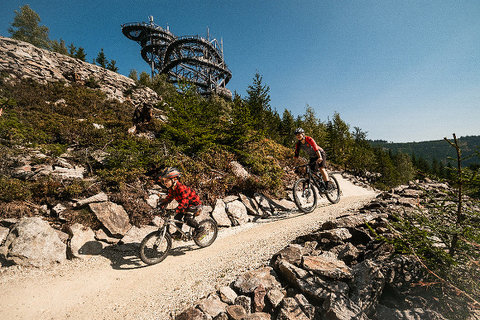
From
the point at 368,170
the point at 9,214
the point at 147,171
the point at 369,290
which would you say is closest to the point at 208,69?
the point at 368,170

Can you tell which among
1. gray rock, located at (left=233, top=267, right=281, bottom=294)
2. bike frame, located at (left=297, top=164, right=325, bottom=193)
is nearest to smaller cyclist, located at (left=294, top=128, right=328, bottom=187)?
bike frame, located at (left=297, top=164, right=325, bottom=193)

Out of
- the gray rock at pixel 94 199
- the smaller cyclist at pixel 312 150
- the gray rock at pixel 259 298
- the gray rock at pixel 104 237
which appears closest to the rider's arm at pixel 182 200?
the gray rock at pixel 104 237

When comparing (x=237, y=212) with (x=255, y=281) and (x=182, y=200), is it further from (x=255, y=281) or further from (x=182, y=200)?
(x=255, y=281)

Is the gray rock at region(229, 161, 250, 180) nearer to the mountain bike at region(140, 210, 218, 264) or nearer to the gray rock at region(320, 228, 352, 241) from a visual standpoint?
the mountain bike at region(140, 210, 218, 264)

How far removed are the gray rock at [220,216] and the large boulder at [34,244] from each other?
4.37m

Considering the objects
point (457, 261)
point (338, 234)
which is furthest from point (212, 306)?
point (457, 261)

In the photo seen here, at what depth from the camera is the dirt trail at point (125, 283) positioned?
3344 millimetres

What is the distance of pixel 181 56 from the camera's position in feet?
153

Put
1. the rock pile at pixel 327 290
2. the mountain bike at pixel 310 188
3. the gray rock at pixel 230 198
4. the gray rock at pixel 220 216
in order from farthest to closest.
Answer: the gray rock at pixel 230 198, the mountain bike at pixel 310 188, the gray rock at pixel 220 216, the rock pile at pixel 327 290

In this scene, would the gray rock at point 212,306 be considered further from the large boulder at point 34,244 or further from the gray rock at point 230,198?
the gray rock at point 230,198

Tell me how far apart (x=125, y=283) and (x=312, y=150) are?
285 inches

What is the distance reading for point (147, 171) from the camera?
314 inches

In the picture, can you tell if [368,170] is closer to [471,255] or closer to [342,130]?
[342,130]

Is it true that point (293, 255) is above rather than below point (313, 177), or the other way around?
below
